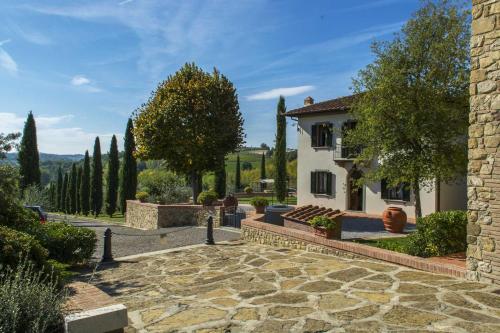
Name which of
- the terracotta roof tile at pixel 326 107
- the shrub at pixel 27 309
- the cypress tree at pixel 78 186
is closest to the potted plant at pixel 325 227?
the shrub at pixel 27 309

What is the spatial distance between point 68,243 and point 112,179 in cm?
3033

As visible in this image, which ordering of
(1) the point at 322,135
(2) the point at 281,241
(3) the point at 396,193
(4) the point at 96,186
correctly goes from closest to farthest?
(2) the point at 281,241 → (3) the point at 396,193 → (1) the point at 322,135 → (4) the point at 96,186

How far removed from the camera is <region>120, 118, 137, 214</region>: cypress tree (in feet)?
117

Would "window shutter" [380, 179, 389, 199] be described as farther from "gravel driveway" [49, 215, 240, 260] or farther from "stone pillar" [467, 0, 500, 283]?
"stone pillar" [467, 0, 500, 283]

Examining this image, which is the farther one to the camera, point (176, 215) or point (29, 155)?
point (29, 155)

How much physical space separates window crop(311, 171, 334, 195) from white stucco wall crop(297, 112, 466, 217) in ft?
0.80

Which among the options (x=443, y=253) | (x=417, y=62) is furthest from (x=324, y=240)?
(x=417, y=62)

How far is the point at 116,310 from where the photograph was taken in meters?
4.25

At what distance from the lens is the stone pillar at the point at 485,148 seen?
627 cm

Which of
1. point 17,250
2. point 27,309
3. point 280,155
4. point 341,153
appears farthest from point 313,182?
point 27,309

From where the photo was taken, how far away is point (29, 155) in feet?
125

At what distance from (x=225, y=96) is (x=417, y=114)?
12585 mm

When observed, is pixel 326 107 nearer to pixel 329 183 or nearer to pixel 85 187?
pixel 329 183

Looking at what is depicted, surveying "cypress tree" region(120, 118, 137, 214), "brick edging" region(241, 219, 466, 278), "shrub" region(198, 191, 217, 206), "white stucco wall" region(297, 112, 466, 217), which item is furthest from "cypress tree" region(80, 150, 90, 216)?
"brick edging" region(241, 219, 466, 278)
